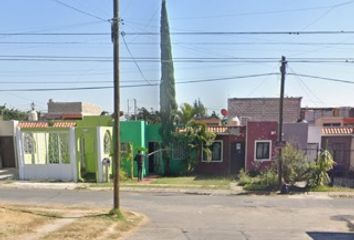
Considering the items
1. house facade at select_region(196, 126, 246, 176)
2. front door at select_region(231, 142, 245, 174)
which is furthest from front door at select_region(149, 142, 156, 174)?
front door at select_region(231, 142, 245, 174)

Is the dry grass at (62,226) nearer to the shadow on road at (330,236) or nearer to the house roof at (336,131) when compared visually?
the shadow on road at (330,236)

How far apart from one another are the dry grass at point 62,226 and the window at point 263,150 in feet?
59.3

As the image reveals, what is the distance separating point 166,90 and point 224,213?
16.5 metres

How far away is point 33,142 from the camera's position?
28.6 metres

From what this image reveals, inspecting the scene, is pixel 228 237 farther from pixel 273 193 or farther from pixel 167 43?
pixel 167 43

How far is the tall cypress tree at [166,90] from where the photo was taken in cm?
3278

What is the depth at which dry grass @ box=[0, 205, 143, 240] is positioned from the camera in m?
12.0

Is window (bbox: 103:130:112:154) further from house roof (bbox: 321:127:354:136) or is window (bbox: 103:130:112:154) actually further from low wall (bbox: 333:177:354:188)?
house roof (bbox: 321:127:354:136)

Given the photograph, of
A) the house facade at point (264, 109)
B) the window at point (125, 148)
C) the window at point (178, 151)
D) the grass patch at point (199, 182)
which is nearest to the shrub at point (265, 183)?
the grass patch at point (199, 182)

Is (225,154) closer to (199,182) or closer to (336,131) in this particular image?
(199,182)

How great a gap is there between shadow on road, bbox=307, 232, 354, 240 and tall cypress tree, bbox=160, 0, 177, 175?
19189 millimetres

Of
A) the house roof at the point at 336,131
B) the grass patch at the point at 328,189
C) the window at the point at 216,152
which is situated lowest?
the grass patch at the point at 328,189

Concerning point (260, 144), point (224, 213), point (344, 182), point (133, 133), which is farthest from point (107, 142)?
point (344, 182)

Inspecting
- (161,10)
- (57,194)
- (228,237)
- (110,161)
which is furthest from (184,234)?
(161,10)
